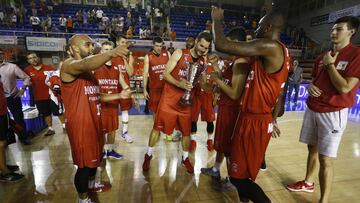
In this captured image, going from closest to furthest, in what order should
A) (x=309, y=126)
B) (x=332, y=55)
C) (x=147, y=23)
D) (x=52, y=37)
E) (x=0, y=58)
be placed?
(x=332, y=55) < (x=309, y=126) < (x=0, y=58) < (x=52, y=37) < (x=147, y=23)

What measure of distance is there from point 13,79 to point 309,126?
5.18 metres

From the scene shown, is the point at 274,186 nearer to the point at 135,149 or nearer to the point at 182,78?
the point at 182,78

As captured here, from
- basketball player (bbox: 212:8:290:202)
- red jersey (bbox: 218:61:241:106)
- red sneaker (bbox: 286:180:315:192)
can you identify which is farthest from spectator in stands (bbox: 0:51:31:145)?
red sneaker (bbox: 286:180:315:192)

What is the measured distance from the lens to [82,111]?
2.27 m

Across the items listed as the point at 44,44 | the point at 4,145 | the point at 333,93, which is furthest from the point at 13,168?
the point at 44,44

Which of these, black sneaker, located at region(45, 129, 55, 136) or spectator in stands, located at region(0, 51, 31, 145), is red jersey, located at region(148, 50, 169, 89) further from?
black sneaker, located at region(45, 129, 55, 136)

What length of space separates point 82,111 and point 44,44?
1427 centimetres

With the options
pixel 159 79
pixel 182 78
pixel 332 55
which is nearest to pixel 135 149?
pixel 159 79

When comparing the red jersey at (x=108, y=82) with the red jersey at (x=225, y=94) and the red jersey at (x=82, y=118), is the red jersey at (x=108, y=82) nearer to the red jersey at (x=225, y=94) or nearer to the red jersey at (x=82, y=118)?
the red jersey at (x=82, y=118)

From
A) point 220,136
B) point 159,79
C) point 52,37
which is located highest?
point 52,37

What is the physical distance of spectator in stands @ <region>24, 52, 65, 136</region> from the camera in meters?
5.04

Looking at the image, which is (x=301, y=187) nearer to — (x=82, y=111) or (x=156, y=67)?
(x=82, y=111)

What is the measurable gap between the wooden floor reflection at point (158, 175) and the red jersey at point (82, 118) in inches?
31.8

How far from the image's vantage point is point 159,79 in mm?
4672
